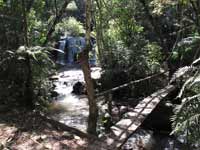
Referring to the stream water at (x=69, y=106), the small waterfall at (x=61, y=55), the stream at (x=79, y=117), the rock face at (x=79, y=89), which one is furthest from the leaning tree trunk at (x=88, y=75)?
the small waterfall at (x=61, y=55)

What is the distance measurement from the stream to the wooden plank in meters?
0.47

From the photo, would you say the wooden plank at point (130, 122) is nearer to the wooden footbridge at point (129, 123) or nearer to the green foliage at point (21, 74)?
the wooden footbridge at point (129, 123)

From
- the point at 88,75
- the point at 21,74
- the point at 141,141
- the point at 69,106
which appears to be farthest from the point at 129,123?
the point at 69,106

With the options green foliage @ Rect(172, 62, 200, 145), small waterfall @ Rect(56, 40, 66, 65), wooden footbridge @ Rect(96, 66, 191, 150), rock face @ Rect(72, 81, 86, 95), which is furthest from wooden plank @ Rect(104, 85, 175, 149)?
small waterfall @ Rect(56, 40, 66, 65)

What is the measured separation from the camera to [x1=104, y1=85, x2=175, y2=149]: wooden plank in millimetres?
7004

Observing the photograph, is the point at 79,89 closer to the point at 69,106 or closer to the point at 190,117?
the point at 69,106

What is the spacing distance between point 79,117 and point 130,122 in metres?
3.99

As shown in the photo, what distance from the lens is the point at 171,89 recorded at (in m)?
12.0

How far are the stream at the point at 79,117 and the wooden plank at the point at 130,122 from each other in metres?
0.47

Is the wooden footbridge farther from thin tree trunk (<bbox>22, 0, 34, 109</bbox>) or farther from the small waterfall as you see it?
the small waterfall

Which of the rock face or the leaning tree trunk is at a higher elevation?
the leaning tree trunk

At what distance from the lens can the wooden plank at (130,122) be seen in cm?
700

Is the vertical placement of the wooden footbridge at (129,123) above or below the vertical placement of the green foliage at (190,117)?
below

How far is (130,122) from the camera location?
828 centimetres
